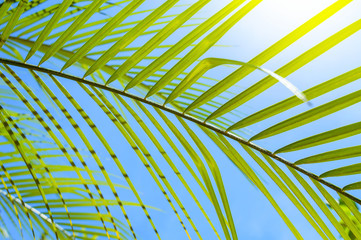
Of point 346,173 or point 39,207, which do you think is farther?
point 39,207

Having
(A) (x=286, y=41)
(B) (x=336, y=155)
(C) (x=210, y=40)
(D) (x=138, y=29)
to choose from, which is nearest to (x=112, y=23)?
(D) (x=138, y=29)

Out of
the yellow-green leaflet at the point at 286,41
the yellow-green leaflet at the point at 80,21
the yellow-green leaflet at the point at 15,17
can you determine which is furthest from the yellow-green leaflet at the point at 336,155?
the yellow-green leaflet at the point at 15,17

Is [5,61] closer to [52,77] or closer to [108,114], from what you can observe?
[52,77]

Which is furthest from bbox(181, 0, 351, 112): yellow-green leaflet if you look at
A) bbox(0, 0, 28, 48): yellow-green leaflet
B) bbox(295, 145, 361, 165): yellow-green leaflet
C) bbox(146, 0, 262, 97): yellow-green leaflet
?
bbox(0, 0, 28, 48): yellow-green leaflet

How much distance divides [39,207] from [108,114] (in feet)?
1.94

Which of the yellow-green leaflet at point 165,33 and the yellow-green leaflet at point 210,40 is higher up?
the yellow-green leaflet at point 165,33

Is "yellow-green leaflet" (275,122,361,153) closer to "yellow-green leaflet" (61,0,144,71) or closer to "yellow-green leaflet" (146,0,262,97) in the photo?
"yellow-green leaflet" (146,0,262,97)

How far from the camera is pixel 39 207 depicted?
110cm

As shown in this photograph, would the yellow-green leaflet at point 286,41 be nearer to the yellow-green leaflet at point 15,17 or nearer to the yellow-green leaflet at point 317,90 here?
the yellow-green leaflet at point 317,90

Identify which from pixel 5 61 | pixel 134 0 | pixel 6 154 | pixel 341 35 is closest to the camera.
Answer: pixel 341 35

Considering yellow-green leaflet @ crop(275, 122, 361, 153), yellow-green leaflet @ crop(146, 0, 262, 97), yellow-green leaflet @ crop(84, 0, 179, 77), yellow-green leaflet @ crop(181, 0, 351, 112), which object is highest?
yellow-green leaflet @ crop(84, 0, 179, 77)

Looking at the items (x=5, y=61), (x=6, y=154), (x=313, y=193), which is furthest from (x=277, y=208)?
(x=6, y=154)

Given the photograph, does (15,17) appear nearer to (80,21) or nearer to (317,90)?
(80,21)

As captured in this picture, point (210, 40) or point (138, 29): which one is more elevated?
point (138, 29)
